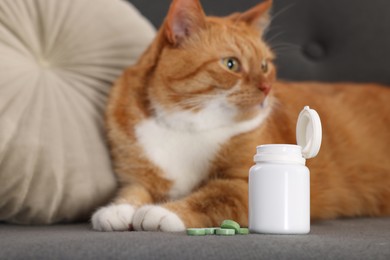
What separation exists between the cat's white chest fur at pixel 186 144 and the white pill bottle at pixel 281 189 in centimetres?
36

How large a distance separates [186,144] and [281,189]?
44 cm

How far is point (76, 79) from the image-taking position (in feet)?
4.75

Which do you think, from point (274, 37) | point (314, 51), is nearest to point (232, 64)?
point (274, 37)

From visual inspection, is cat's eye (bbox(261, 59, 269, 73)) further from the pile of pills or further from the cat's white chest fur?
the pile of pills

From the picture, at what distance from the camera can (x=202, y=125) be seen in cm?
138

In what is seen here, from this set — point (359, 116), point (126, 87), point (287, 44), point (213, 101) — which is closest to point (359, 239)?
point (213, 101)

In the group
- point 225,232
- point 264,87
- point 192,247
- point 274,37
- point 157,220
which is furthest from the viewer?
point 274,37

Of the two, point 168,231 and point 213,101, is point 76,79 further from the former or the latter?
point 168,231

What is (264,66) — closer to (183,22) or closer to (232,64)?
(232,64)

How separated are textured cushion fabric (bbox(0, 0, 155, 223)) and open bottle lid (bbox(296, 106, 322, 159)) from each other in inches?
20.7

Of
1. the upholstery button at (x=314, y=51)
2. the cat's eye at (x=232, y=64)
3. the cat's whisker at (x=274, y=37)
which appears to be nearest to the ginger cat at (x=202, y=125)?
the cat's eye at (x=232, y=64)

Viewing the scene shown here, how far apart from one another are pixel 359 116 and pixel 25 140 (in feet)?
3.34

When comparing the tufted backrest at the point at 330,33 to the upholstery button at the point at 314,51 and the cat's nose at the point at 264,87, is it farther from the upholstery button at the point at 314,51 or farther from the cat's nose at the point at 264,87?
the cat's nose at the point at 264,87

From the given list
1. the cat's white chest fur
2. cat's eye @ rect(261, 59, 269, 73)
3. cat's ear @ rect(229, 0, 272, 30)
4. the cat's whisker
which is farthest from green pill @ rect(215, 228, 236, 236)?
the cat's whisker
